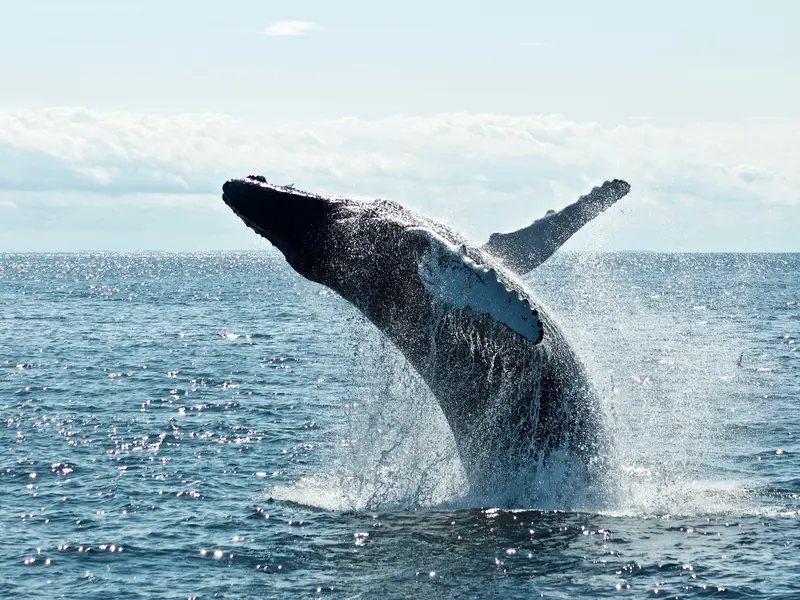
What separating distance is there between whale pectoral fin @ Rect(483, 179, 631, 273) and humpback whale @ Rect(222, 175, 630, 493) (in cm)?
Answer: 44

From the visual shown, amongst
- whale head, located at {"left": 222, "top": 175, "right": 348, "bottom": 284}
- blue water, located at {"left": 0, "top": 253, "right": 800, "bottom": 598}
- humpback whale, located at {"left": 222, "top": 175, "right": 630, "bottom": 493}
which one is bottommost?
blue water, located at {"left": 0, "top": 253, "right": 800, "bottom": 598}

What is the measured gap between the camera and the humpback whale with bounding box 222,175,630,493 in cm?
1339

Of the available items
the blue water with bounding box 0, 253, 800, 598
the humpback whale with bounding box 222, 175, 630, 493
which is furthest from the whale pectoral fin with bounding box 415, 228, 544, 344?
the blue water with bounding box 0, 253, 800, 598

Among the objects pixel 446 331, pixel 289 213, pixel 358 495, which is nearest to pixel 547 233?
pixel 446 331

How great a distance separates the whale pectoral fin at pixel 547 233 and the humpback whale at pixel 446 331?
0.44 m

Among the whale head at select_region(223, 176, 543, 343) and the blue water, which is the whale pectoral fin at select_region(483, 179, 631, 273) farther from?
the blue water

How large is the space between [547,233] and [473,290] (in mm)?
4827

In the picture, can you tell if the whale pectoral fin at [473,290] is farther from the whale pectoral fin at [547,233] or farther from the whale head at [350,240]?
the whale pectoral fin at [547,233]

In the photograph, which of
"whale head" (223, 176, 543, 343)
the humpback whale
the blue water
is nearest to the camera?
the blue water

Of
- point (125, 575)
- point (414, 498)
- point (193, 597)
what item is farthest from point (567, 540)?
point (125, 575)

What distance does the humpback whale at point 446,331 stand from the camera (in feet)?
43.9

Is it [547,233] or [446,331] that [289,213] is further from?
[547,233]

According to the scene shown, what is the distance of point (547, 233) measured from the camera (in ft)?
49.7

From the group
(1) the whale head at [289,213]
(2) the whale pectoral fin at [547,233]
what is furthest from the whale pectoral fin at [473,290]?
(2) the whale pectoral fin at [547,233]
